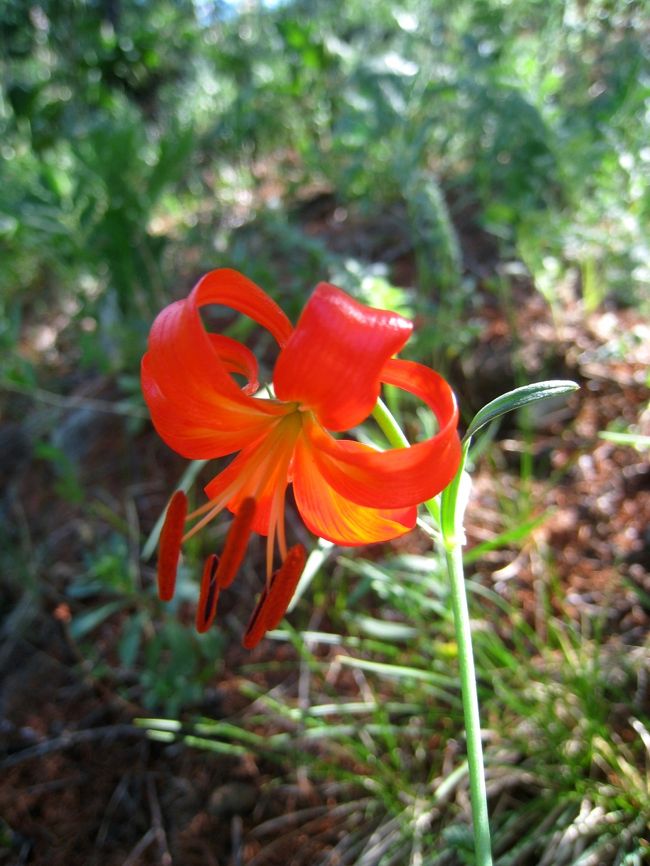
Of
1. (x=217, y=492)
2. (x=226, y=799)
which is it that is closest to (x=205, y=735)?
(x=226, y=799)

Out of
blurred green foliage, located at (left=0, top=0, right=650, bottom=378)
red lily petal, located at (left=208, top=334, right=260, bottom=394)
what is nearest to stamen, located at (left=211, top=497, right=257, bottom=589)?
red lily petal, located at (left=208, top=334, right=260, bottom=394)

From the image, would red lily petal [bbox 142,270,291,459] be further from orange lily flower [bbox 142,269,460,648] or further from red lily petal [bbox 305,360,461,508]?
red lily petal [bbox 305,360,461,508]

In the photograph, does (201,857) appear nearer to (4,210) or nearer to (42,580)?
(42,580)

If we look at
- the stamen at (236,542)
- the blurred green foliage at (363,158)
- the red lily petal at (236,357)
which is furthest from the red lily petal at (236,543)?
the blurred green foliage at (363,158)

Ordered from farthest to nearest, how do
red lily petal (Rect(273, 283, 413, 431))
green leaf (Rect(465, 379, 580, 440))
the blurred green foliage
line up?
1. the blurred green foliage
2. green leaf (Rect(465, 379, 580, 440))
3. red lily petal (Rect(273, 283, 413, 431))

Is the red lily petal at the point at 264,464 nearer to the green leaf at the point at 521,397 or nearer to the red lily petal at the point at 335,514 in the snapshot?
the red lily petal at the point at 335,514

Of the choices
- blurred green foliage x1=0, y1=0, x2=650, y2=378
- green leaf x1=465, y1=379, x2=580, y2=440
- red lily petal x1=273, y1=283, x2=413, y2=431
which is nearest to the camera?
red lily petal x1=273, y1=283, x2=413, y2=431
